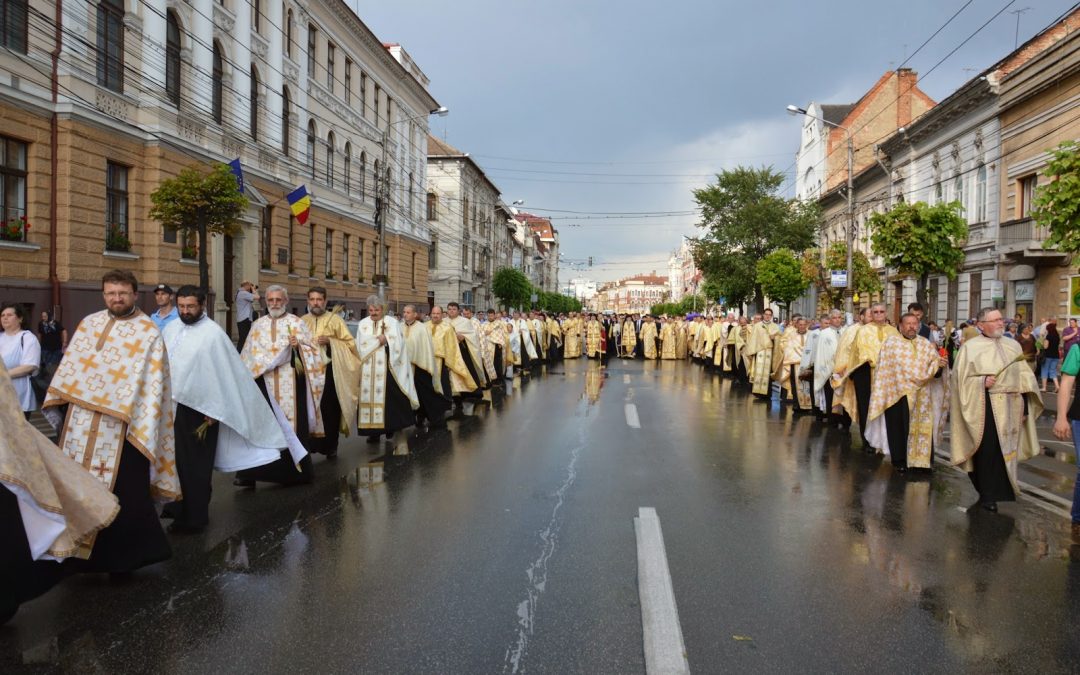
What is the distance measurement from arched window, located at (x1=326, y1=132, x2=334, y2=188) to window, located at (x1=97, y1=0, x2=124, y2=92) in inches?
560

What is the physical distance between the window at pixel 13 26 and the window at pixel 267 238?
1215 centimetres

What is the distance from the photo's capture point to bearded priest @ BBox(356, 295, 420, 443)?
1093 centimetres

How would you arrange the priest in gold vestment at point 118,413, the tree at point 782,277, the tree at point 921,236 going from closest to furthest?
the priest in gold vestment at point 118,413 → the tree at point 921,236 → the tree at point 782,277

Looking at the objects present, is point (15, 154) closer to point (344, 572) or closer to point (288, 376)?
point (288, 376)

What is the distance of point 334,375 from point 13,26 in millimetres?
13081

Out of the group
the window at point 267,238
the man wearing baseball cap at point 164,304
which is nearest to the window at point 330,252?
the window at point 267,238

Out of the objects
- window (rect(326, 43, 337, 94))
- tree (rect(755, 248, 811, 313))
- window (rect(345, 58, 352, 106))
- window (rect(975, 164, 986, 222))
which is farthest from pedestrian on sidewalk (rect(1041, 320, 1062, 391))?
window (rect(345, 58, 352, 106))

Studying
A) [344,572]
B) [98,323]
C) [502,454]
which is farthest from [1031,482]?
[98,323]

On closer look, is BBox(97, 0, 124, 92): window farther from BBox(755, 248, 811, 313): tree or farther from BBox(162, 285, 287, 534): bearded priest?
BBox(755, 248, 811, 313): tree

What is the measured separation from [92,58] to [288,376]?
15224 millimetres

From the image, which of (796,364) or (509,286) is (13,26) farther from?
(509,286)

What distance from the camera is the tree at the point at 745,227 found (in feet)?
176

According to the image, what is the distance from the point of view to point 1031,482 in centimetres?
902

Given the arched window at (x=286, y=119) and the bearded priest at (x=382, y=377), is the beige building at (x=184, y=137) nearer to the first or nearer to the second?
the arched window at (x=286, y=119)
